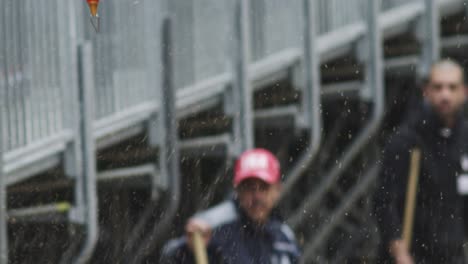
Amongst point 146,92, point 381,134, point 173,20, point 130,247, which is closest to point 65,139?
point 146,92

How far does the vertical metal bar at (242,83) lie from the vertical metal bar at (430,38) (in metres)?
1.98

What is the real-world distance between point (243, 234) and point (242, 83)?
2.65 meters

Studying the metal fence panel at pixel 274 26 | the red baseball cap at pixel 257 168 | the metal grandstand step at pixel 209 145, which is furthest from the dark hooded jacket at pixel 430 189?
the metal fence panel at pixel 274 26

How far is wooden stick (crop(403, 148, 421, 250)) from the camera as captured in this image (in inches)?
228

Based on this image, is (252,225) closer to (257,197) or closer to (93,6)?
(257,197)

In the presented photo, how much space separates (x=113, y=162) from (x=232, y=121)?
0.84 meters

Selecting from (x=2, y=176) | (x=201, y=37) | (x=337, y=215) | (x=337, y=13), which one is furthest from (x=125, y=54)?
(x=337, y=215)

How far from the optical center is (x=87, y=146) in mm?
5848

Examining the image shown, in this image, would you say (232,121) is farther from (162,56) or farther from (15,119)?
(15,119)

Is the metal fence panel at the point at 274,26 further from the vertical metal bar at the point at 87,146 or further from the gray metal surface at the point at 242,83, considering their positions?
the vertical metal bar at the point at 87,146

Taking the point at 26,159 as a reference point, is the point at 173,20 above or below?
above

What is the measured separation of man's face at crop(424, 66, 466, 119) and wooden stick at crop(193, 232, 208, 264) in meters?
2.02

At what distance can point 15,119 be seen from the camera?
5668 millimetres

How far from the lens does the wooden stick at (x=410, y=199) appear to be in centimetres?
578
